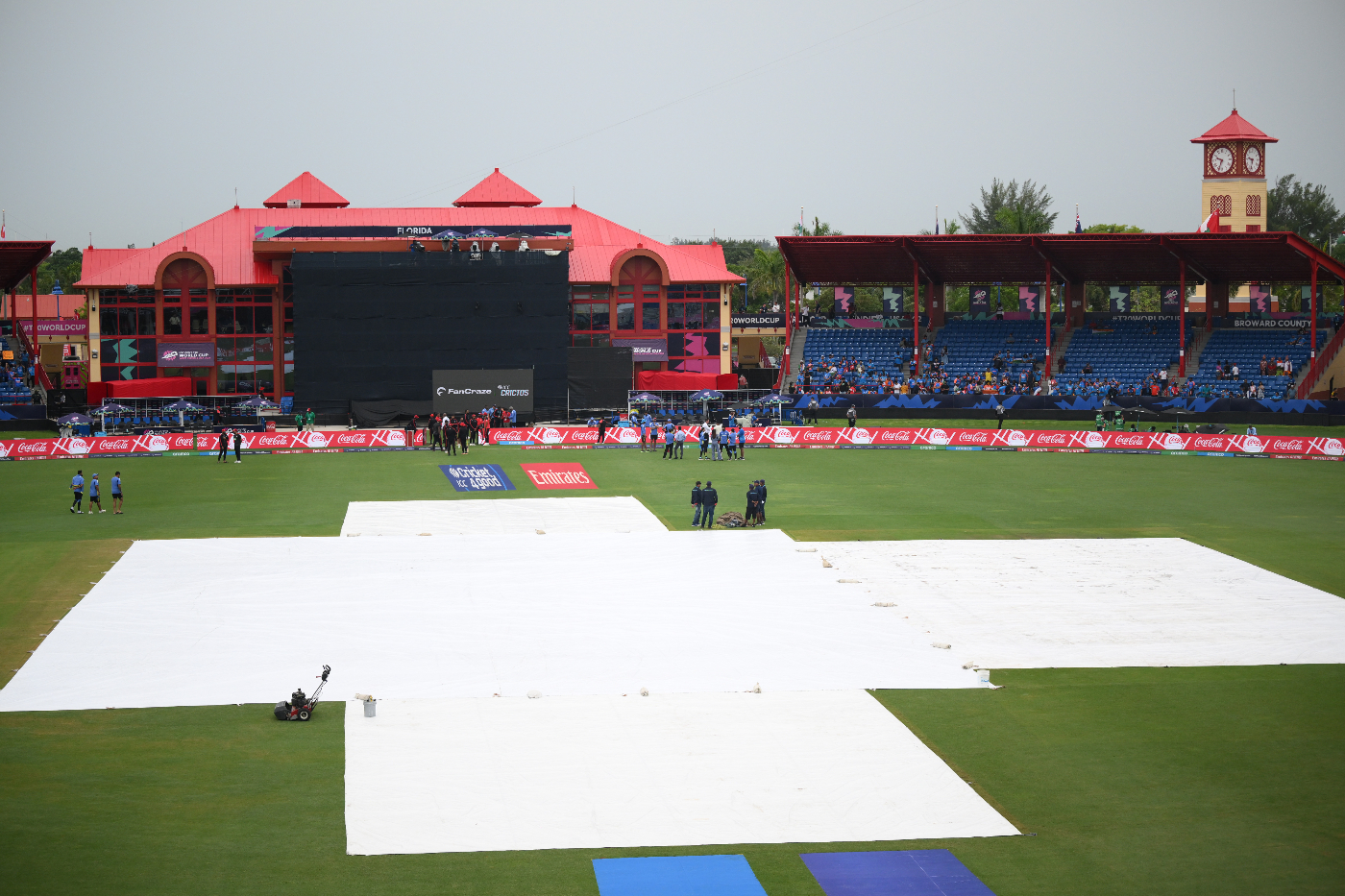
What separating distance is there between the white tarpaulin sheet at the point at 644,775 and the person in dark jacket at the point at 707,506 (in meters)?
15.7

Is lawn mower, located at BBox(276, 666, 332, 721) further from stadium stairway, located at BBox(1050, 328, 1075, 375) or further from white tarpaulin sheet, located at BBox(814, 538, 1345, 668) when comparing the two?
stadium stairway, located at BBox(1050, 328, 1075, 375)

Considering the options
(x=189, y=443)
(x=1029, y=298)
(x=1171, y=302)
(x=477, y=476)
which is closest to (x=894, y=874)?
(x=477, y=476)

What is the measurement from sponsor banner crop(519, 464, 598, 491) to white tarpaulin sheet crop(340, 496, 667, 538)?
11.3 ft

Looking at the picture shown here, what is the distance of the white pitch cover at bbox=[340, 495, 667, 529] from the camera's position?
3622cm

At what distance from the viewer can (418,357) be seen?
69.9 meters

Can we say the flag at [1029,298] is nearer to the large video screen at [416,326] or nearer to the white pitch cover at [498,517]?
the large video screen at [416,326]

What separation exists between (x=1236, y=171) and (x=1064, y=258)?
3045cm

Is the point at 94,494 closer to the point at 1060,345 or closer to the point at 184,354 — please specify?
the point at 184,354

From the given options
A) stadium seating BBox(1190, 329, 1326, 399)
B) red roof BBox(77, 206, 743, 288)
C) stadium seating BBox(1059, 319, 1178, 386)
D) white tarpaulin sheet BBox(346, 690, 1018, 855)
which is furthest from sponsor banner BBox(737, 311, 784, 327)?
white tarpaulin sheet BBox(346, 690, 1018, 855)

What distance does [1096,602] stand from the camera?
27.5 m

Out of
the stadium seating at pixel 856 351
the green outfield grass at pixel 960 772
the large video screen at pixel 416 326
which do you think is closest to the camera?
the green outfield grass at pixel 960 772

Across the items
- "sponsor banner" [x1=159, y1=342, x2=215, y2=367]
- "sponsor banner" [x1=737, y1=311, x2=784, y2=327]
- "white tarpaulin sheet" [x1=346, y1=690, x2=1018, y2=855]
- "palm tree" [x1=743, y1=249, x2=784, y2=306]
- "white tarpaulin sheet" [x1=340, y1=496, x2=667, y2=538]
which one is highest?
"palm tree" [x1=743, y1=249, x2=784, y2=306]

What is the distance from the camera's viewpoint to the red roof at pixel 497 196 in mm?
85938

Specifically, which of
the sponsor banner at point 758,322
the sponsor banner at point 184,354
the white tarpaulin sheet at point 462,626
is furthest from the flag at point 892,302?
the white tarpaulin sheet at point 462,626
